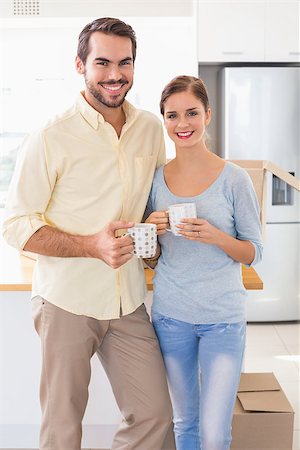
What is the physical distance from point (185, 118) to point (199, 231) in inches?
13.7

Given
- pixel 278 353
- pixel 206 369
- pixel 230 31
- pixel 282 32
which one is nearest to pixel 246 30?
pixel 230 31

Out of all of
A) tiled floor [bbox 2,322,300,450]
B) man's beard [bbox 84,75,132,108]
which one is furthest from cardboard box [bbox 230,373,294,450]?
man's beard [bbox 84,75,132,108]

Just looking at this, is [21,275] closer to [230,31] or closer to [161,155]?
[161,155]

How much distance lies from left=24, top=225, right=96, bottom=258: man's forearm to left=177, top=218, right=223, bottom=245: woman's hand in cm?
27

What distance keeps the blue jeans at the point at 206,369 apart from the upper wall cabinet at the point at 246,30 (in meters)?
2.80

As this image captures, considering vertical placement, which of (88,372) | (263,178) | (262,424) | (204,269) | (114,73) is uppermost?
(114,73)

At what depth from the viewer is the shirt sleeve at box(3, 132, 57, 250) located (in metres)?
1.98

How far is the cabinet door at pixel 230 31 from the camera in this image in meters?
4.37

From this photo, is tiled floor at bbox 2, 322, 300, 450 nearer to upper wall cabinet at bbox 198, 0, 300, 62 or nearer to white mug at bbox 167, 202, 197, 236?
white mug at bbox 167, 202, 197, 236

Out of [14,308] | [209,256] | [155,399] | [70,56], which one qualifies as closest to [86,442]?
[14,308]

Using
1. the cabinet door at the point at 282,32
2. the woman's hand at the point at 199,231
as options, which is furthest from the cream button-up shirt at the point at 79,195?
the cabinet door at the point at 282,32

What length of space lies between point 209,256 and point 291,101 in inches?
110

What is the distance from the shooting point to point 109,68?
201 cm

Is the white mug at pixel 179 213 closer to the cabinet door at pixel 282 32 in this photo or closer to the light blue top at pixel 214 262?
the light blue top at pixel 214 262
